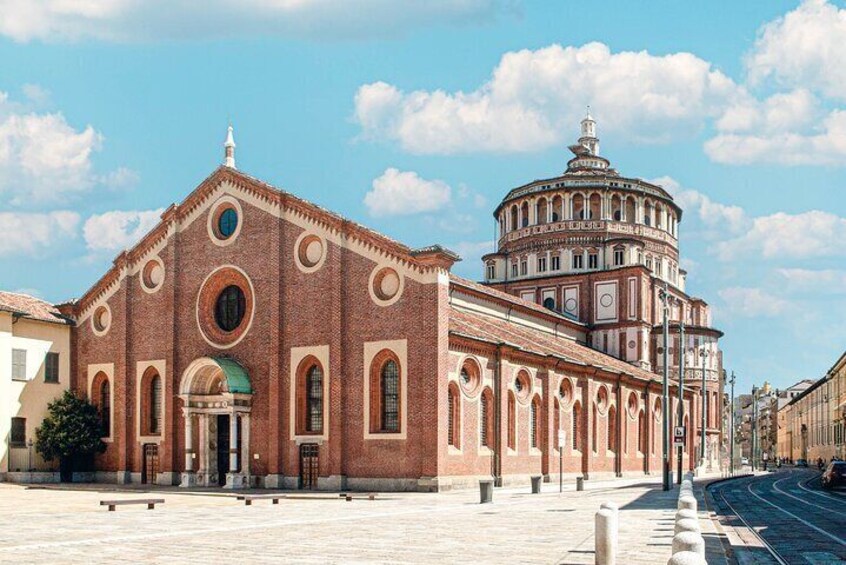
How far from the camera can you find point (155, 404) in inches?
1916

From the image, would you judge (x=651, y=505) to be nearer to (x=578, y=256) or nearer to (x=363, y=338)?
(x=363, y=338)

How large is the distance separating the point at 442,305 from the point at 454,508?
11510 mm

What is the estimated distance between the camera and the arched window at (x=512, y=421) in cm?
4644

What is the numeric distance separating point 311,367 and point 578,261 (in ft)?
117

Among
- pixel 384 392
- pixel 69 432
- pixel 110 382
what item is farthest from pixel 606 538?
pixel 110 382

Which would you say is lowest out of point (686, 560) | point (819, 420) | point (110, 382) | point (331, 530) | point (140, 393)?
point (819, 420)

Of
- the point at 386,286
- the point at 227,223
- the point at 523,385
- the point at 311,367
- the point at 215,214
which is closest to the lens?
the point at 386,286

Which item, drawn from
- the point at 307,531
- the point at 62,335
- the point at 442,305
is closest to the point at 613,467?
the point at 442,305

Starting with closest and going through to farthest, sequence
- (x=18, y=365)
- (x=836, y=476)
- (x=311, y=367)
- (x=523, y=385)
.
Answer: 1. (x=311, y=367)
2. (x=523, y=385)
3. (x=18, y=365)
4. (x=836, y=476)

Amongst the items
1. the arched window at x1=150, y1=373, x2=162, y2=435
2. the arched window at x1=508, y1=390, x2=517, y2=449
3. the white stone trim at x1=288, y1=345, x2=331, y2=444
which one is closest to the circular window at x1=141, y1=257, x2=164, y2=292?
the arched window at x1=150, y1=373, x2=162, y2=435

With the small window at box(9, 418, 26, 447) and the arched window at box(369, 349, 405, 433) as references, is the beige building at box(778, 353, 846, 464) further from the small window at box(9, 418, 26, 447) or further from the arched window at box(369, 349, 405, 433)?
the small window at box(9, 418, 26, 447)

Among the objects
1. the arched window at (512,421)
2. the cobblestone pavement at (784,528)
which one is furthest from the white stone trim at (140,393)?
the cobblestone pavement at (784,528)

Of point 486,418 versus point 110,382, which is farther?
point 110,382

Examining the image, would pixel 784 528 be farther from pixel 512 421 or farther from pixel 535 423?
pixel 535 423
